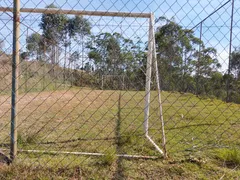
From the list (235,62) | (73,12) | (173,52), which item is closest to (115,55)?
(73,12)

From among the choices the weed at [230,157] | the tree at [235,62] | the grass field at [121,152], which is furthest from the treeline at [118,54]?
the weed at [230,157]

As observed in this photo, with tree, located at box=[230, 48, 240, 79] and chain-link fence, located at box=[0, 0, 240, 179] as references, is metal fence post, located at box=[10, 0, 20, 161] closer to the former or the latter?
chain-link fence, located at box=[0, 0, 240, 179]

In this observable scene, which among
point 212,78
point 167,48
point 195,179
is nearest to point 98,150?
point 195,179

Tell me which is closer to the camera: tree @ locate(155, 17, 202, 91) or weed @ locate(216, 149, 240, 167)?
weed @ locate(216, 149, 240, 167)

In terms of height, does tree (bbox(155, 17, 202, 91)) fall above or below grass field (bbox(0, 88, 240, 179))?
above

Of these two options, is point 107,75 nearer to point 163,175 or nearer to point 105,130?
point 105,130

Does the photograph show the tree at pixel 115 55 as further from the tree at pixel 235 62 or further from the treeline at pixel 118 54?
the tree at pixel 235 62

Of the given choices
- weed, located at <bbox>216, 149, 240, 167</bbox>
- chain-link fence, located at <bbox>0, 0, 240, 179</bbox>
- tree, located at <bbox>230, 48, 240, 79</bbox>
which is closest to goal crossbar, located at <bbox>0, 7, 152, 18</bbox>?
chain-link fence, located at <bbox>0, 0, 240, 179</bbox>

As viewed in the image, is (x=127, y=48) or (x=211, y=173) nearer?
(x=211, y=173)

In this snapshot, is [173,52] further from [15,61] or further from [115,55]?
[15,61]

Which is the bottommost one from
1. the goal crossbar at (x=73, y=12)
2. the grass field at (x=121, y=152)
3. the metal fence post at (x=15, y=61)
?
the grass field at (x=121, y=152)

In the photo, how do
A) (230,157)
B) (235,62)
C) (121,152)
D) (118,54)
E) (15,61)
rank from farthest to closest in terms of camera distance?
1. (235,62)
2. (118,54)
3. (121,152)
4. (230,157)
5. (15,61)

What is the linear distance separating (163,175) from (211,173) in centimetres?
41

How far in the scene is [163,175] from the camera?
174cm
